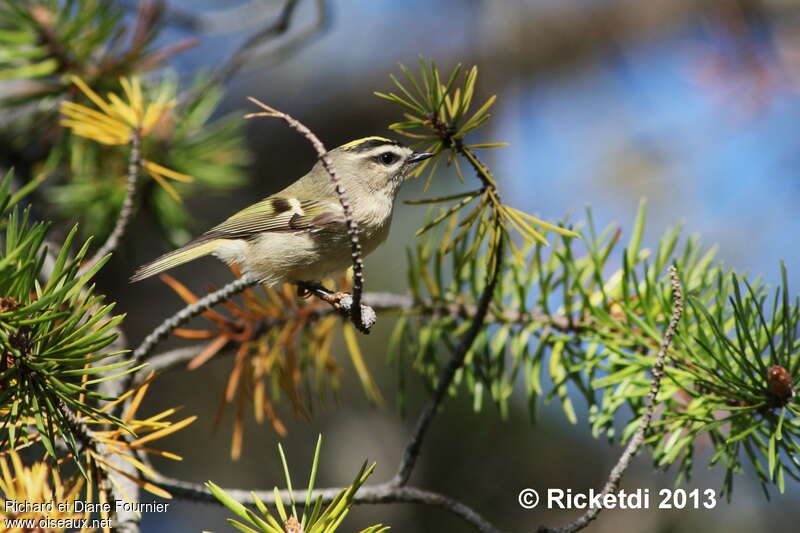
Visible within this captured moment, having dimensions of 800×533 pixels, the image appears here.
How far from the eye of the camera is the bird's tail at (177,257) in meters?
1.35

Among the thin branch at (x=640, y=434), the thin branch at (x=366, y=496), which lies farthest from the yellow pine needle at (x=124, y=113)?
the thin branch at (x=640, y=434)

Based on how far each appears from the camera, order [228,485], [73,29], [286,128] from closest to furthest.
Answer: [73,29], [228,485], [286,128]

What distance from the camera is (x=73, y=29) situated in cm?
147

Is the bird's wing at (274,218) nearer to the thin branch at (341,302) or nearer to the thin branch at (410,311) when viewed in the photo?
the thin branch at (341,302)

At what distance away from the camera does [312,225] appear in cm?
149

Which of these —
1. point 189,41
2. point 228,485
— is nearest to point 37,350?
point 189,41

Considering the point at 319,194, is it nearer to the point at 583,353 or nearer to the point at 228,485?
the point at 583,353

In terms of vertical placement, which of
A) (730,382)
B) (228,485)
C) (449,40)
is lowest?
(228,485)

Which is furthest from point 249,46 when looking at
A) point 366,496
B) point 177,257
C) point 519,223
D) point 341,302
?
point 366,496

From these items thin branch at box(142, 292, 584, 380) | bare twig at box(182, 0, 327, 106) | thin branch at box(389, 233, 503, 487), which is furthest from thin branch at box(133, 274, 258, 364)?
bare twig at box(182, 0, 327, 106)

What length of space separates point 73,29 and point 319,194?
63cm

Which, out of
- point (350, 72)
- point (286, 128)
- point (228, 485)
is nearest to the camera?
point (228, 485)

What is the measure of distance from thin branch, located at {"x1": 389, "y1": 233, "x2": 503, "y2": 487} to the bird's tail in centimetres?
60

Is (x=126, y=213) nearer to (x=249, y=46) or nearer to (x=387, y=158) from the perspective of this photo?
(x=249, y=46)
